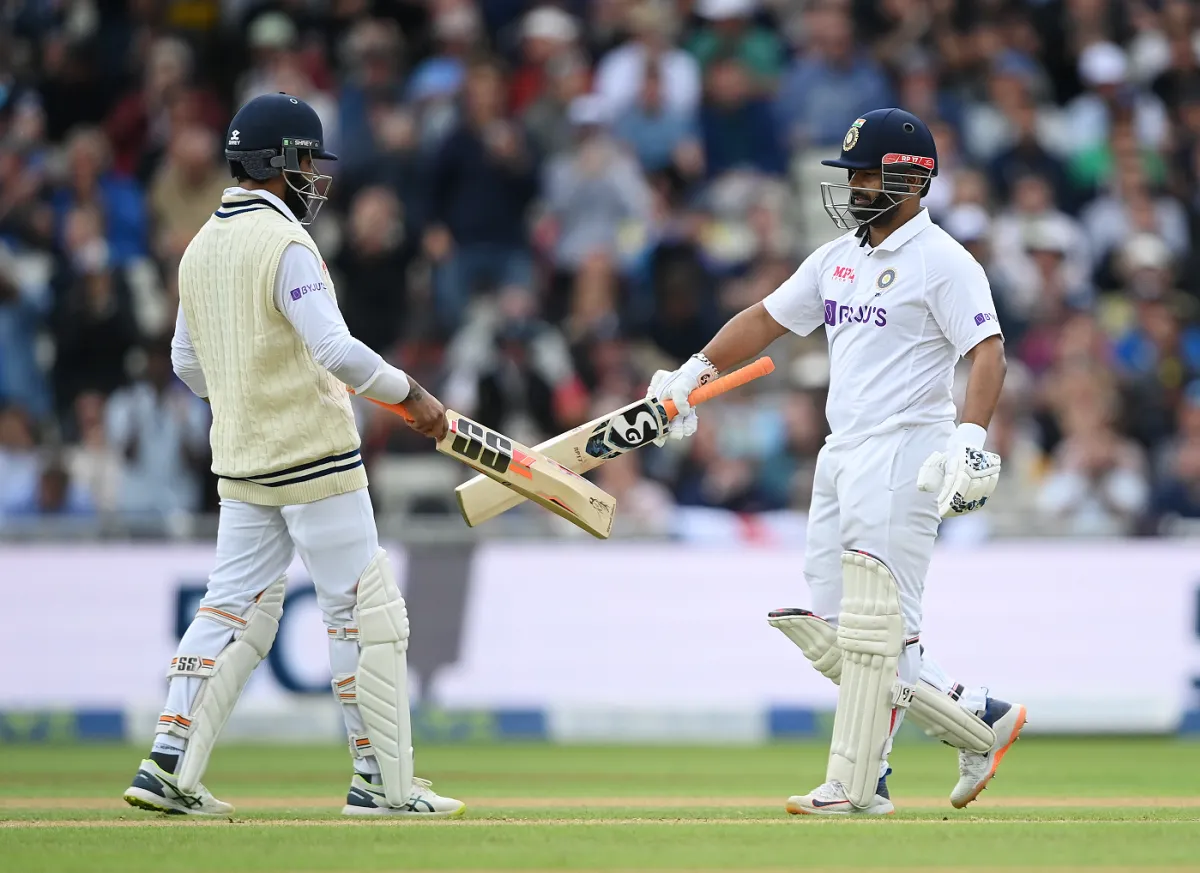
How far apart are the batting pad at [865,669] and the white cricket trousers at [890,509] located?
75 millimetres

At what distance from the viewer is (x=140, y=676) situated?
1072 centimetres

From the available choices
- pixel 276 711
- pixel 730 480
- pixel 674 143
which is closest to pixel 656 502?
pixel 730 480

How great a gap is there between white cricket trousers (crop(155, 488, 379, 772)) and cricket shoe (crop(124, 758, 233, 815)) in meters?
0.09

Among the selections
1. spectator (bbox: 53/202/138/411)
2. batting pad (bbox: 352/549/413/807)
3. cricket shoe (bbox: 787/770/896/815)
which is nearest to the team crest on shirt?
cricket shoe (bbox: 787/770/896/815)

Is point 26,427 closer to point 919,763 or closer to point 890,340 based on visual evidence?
point 919,763

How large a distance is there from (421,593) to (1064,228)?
233 inches

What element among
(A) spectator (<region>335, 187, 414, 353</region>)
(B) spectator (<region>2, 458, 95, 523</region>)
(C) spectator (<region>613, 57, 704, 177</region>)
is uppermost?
(C) spectator (<region>613, 57, 704, 177</region>)

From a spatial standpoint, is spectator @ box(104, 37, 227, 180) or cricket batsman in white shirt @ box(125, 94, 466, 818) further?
spectator @ box(104, 37, 227, 180)

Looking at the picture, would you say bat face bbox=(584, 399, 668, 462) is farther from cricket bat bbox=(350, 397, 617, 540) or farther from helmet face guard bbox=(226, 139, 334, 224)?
helmet face guard bbox=(226, 139, 334, 224)

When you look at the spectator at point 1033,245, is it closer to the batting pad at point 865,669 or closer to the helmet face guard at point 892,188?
the helmet face guard at point 892,188

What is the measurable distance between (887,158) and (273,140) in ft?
6.70

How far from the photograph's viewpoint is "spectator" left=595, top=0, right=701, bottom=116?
47.2 feet

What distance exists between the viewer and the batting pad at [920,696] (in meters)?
6.47

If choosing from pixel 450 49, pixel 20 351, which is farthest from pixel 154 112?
pixel 20 351
